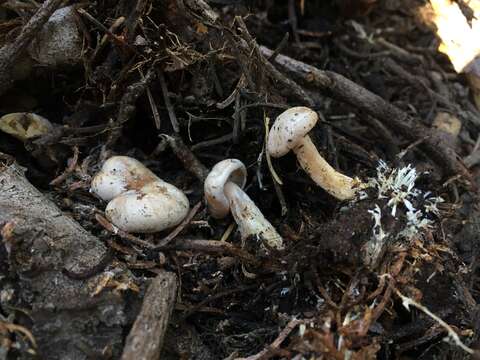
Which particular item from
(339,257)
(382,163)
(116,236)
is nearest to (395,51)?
(382,163)

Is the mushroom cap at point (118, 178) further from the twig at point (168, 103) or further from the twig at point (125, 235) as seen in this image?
the twig at point (168, 103)

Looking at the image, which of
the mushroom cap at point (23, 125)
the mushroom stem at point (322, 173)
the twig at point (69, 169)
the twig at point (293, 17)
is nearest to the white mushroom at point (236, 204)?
the mushroom stem at point (322, 173)

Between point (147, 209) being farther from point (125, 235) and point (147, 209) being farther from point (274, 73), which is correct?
point (274, 73)

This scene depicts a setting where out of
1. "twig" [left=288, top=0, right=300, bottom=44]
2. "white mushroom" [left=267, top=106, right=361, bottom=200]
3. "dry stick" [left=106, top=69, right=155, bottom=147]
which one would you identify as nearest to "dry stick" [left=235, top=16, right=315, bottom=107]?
"white mushroom" [left=267, top=106, right=361, bottom=200]

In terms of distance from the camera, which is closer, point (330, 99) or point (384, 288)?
point (384, 288)

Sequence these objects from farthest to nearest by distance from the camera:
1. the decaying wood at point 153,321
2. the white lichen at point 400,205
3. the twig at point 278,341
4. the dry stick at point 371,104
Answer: the dry stick at point 371,104 → the white lichen at point 400,205 → the twig at point 278,341 → the decaying wood at point 153,321

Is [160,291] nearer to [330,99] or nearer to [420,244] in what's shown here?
[420,244]

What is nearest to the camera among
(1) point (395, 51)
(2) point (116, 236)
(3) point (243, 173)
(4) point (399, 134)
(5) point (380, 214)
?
(5) point (380, 214)
